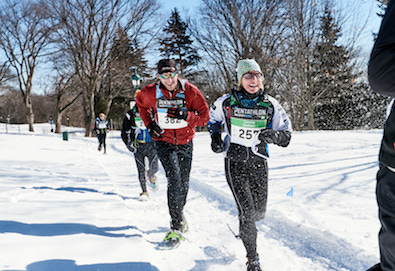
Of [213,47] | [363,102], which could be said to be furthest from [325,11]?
[363,102]

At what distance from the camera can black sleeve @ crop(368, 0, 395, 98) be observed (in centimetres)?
102

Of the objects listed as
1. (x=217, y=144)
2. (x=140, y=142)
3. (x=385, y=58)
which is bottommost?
(x=140, y=142)

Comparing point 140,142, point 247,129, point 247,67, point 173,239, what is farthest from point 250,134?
point 140,142

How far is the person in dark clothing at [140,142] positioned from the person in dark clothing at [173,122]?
168 centimetres

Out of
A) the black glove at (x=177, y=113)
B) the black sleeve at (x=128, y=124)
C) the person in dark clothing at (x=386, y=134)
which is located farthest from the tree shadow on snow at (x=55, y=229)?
the person in dark clothing at (x=386, y=134)

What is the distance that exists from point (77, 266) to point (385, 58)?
2.37 metres

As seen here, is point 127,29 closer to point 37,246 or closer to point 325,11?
point 325,11

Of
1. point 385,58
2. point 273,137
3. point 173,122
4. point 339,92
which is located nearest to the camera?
point 385,58

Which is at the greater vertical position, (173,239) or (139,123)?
(139,123)

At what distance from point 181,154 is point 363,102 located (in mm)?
27428

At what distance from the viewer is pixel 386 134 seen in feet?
3.73

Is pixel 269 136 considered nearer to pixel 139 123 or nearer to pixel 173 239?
pixel 173 239

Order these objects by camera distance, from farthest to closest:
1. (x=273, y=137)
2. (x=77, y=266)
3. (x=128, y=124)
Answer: (x=128, y=124), (x=273, y=137), (x=77, y=266)

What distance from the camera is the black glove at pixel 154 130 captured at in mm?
3245
